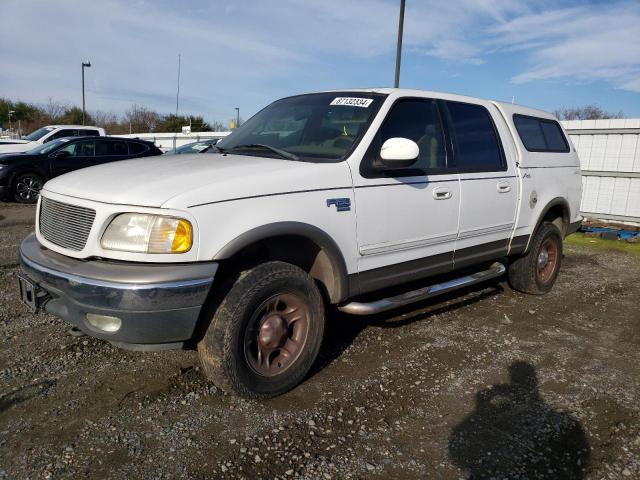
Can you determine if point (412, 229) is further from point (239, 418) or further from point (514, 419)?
point (239, 418)

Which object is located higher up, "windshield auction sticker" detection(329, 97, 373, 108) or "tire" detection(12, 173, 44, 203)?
"windshield auction sticker" detection(329, 97, 373, 108)

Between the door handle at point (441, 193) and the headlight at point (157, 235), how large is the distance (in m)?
2.01

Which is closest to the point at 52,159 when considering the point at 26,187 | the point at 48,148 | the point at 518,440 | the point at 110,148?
the point at 48,148

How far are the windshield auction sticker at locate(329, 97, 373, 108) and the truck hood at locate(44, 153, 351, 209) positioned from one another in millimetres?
699

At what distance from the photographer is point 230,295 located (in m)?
2.85

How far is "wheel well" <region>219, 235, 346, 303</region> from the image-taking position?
124 inches

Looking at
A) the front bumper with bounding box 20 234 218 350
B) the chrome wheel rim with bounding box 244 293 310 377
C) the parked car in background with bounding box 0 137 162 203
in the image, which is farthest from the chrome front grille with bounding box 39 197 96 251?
the parked car in background with bounding box 0 137 162 203

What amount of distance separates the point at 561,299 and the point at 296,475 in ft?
13.8

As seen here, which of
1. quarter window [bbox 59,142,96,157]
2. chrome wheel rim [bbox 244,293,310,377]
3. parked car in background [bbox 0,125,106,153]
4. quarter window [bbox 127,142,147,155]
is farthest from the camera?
parked car in background [bbox 0,125,106,153]

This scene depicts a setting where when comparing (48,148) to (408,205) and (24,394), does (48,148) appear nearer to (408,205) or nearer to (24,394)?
(24,394)

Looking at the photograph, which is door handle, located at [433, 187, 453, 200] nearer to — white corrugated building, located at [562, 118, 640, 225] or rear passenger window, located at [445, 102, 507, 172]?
rear passenger window, located at [445, 102, 507, 172]

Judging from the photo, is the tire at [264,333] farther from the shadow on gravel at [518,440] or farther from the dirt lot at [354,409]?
the shadow on gravel at [518,440]

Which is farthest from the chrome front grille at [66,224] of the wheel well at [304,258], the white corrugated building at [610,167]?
the white corrugated building at [610,167]

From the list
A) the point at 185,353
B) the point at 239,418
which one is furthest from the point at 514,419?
the point at 185,353
